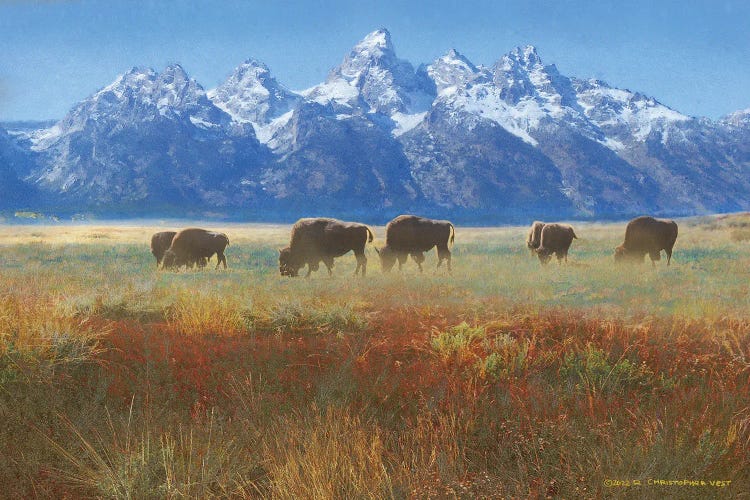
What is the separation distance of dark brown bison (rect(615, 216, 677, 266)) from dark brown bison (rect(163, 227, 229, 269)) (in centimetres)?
1541

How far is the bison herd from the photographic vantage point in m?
20.2

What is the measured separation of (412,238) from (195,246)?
9.38 meters

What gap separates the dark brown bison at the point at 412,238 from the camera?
21594mm

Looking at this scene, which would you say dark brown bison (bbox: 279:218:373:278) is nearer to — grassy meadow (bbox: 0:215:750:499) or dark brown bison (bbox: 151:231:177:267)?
grassy meadow (bbox: 0:215:750:499)

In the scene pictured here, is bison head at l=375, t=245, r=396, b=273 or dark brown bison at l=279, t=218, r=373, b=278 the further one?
bison head at l=375, t=245, r=396, b=273

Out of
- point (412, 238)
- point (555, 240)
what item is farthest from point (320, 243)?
point (555, 240)

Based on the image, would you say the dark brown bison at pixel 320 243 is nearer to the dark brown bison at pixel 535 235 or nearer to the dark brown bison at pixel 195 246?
the dark brown bison at pixel 195 246

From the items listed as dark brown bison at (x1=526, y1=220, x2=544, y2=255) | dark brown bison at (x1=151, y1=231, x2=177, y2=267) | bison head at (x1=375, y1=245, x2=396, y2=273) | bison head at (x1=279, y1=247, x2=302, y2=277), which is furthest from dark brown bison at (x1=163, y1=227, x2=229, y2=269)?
dark brown bison at (x1=526, y1=220, x2=544, y2=255)

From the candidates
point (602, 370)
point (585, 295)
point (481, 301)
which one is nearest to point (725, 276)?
point (585, 295)

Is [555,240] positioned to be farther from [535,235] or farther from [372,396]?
[372,396]

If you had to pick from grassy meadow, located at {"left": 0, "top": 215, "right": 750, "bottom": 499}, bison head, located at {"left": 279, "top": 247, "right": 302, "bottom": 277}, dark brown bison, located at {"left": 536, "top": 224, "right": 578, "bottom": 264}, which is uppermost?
dark brown bison, located at {"left": 536, "top": 224, "right": 578, "bottom": 264}

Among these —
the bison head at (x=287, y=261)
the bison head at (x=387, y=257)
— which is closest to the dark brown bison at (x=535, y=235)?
the bison head at (x=387, y=257)

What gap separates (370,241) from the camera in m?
20.5

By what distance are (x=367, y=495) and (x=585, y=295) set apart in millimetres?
10519
